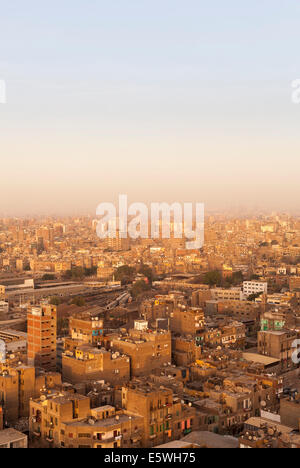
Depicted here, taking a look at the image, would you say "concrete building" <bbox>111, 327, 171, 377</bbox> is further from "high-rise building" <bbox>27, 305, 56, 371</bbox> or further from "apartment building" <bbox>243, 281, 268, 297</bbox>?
"apartment building" <bbox>243, 281, 268, 297</bbox>

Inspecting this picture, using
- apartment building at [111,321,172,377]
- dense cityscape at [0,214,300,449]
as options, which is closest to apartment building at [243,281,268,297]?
dense cityscape at [0,214,300,449]

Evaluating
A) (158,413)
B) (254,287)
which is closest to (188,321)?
(158,413)

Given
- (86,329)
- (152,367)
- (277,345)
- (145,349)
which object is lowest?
(152,367)

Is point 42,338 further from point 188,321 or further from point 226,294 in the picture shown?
point 226,294

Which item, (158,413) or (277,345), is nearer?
(158,413)

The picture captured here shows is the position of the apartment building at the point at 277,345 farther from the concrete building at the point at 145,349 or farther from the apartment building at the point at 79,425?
the apartment building at the point at 79,425
